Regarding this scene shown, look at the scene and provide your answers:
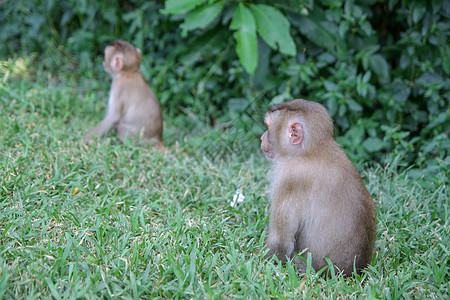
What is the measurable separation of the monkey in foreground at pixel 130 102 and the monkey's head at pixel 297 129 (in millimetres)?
2420

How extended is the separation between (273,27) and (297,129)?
7.90 ft

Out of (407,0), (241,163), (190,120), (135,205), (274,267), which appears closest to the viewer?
(274,267)

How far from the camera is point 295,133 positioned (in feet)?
10.6

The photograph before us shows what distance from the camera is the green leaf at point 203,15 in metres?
5.39

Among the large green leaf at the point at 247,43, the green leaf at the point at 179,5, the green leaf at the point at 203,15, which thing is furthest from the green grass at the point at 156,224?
the green leaf at the point at 179,5

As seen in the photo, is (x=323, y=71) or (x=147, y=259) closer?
(x=147, y=259)

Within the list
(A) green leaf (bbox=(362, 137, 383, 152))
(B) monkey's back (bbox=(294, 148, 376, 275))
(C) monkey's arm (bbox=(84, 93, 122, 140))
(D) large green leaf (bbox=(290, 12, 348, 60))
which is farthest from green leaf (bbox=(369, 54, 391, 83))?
(C) monkey's arm (bbox=(84, 93, 122, 140))

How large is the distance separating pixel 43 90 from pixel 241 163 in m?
2.65

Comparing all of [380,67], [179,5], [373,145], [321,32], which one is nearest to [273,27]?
[321,32]

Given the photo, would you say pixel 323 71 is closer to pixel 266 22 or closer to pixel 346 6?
pixel 346 6

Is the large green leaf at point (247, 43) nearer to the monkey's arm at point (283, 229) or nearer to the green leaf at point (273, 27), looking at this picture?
the green leaf at point (273, 27)

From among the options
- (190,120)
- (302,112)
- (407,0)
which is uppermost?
(407,0)

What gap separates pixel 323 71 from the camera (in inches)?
246

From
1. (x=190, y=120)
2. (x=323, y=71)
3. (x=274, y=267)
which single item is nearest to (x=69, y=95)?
(x=190, y=120)
